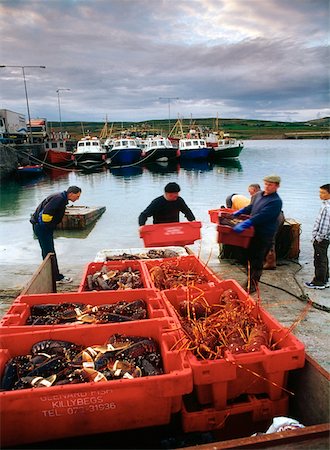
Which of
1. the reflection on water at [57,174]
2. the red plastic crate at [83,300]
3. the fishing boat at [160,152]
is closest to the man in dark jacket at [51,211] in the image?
the red plastic crate at [83,300]

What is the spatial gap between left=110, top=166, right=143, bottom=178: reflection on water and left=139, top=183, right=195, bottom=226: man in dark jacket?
29386 millimetres

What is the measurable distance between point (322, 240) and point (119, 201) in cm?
1607

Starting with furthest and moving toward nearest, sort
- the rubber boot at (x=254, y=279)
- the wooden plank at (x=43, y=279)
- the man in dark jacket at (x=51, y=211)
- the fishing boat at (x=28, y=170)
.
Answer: the fishing boat at (x=28, y=170) < the man in dark jacket at (x=51, y=211) < the rubber boot at (x=254, y=279) < the wooden plank at (x=43, y=279)

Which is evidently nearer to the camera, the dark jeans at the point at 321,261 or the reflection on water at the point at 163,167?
the dark jeans at the point at 321,261

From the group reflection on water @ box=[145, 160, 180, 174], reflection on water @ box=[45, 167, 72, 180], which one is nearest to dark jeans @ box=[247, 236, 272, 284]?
reflection on water @ box=[45, 167, 72, 180]

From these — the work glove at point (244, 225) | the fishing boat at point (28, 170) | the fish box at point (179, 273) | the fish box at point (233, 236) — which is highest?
the work glove at point (244, 225)

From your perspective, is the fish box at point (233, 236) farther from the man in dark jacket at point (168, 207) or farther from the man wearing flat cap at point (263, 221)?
the man in dark jacket at point (168, 207)

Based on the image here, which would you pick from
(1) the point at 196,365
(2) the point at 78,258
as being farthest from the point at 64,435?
(2) the point at 78,258

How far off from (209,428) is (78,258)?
662 centimetres

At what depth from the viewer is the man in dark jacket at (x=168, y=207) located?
5.93 m

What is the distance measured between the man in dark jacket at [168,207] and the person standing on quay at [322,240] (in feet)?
6.54

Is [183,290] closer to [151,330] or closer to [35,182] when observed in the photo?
[151,330]

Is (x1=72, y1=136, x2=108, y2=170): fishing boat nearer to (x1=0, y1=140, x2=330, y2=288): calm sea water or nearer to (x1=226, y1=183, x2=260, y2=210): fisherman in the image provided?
(x1=0, y1=140, x2=330, y2=288): calm sea water

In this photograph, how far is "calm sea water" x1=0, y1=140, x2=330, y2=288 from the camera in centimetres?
976
